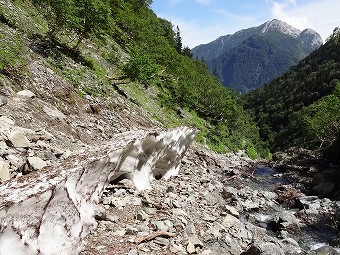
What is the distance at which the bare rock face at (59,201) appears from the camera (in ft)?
18.8

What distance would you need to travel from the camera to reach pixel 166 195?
39.8ft

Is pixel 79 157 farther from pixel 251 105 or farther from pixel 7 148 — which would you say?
pixel 251 105

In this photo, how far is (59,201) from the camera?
22.0ft

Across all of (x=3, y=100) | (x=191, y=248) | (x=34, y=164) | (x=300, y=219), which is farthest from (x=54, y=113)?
(x=300, y=219)

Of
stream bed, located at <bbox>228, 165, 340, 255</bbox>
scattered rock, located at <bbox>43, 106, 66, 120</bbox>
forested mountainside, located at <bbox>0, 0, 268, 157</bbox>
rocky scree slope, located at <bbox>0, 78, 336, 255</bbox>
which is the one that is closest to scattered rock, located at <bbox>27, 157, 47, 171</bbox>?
rocky scree slope, located at <bbox>0, 78, 336, 255</bbox>

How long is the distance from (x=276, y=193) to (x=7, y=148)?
21191mm

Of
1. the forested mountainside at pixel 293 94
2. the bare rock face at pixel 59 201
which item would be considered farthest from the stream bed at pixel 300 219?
the forested mountainside at pixel 293 94

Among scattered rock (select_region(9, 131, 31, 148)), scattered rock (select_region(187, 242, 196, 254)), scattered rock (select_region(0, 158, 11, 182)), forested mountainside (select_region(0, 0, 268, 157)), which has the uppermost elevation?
forested mountainside (select_region(0, 0, 268, 157))

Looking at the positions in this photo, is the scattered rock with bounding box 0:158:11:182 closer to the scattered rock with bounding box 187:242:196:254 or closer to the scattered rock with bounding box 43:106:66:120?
the scattered rock with bounding box 187:242:196:254

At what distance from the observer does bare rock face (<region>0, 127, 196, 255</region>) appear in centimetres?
574

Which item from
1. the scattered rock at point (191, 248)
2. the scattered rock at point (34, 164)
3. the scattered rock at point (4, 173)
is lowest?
the scattered rock at point (4, 173)

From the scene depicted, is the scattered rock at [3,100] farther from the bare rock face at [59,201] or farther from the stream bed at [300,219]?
the stream bed at [300,219]

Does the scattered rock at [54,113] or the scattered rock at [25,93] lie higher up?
the scattered rock at [25,93]

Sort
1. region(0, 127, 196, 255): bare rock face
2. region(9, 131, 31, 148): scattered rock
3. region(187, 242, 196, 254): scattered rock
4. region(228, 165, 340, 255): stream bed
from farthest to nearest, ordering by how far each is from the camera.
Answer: region(228, 165, 340, 255): stream bed, region(9, 131, 31, 148): scattered rock, region(187, 242, 196, 254): scattered rock, region(0, 127, 196, 255): bare rock face
